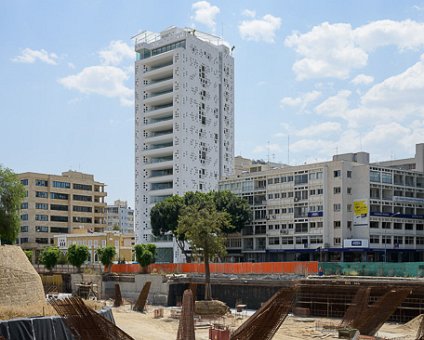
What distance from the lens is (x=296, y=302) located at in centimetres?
6369

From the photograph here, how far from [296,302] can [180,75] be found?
238 feet

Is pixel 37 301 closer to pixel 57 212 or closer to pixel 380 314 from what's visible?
pixel 380 314

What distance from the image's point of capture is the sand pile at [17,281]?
44694 mm

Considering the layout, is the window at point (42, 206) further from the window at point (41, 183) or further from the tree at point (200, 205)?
the tree at point (200, 205)

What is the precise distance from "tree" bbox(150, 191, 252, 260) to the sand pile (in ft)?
185

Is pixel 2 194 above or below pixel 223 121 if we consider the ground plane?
below

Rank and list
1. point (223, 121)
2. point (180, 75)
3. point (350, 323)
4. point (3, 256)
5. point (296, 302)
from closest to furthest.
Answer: point (3, 256) < point (350, 323) < point (296, 302) < point (180, 75) < point (223, 121)

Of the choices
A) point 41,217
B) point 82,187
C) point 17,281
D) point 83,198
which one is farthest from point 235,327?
point 82,187

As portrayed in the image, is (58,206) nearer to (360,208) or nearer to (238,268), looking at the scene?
(360,208)

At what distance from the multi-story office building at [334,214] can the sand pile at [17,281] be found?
192 feet

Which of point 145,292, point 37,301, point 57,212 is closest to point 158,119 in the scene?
point 57,212

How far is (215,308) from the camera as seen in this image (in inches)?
2404

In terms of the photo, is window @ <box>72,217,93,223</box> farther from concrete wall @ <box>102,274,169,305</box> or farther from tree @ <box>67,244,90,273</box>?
concrete wall @ <box>102,274,169,305</box>

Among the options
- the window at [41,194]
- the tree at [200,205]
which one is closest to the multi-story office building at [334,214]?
the tree at [200,205]
